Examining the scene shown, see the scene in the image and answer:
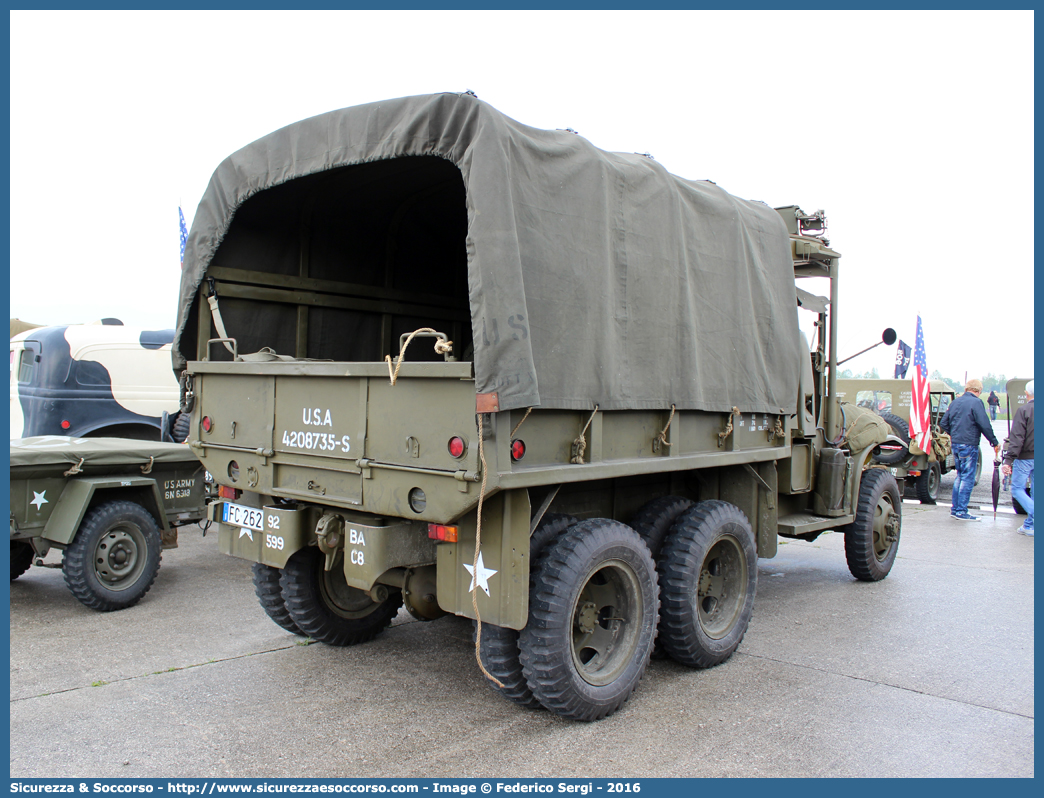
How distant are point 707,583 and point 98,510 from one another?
4621 millimetres

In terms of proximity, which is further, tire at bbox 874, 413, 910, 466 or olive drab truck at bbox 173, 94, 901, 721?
tire at bbox 874, 413, 910, 466

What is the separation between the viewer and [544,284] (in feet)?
13.3

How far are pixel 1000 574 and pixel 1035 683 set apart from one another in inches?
136

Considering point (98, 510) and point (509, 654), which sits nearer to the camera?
point (509, 654)

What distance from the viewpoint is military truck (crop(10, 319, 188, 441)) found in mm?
9711

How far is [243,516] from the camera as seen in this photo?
4781 millimetres

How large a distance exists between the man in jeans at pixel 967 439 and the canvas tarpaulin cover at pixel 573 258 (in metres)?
7.42

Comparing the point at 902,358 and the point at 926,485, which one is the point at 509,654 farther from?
the point at 902,358

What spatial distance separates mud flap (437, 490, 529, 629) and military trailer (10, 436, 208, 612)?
360 cm

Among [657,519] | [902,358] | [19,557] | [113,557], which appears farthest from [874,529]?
[902,358]

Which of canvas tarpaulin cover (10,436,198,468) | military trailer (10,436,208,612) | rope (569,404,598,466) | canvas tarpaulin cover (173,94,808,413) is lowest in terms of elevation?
military trailer (10,436,208,612)

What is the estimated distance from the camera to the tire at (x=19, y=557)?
22.2ft

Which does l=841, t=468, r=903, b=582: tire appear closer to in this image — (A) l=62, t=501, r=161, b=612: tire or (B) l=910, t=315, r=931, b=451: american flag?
(B) l=910, t=315, r=931, b=451: american flag

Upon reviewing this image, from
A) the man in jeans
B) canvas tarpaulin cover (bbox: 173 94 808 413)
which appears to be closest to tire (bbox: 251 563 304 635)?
canvas tarpaulin cover (bbox: 173 94 808 413)
